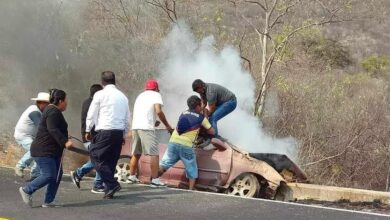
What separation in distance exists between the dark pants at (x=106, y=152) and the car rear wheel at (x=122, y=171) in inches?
67.7

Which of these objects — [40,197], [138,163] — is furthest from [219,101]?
[40,197]

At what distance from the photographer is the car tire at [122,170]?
9305 millimetres

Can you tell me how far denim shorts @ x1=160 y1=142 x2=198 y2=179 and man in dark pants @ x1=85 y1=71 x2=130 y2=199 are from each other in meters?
1.25

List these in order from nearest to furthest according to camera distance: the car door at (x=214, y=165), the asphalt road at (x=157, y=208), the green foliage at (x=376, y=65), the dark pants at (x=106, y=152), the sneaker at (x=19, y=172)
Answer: the asphalt road at (x=157, y=208), the dark pants at (x=106, y=152), the car door at (x=214, y=165), the sneaker at (x=19, y=172), the green foliage at (x=376, y=65)

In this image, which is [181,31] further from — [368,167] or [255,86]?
[368,167]

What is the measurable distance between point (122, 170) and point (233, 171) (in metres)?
2.03

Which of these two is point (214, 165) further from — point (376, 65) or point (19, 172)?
point (376, 65)

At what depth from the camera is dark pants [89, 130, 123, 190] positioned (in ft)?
24.1

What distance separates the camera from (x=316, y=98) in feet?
53.3

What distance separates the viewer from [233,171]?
854 cm

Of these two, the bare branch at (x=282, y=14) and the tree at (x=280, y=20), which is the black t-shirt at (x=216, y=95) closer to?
the tree at (x=280, y=20)

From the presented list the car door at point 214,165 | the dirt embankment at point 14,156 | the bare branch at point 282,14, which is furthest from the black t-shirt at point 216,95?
the bare branch at point 282,14

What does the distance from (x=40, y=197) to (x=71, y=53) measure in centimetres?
752

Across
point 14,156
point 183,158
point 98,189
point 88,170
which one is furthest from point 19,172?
point 14,156
